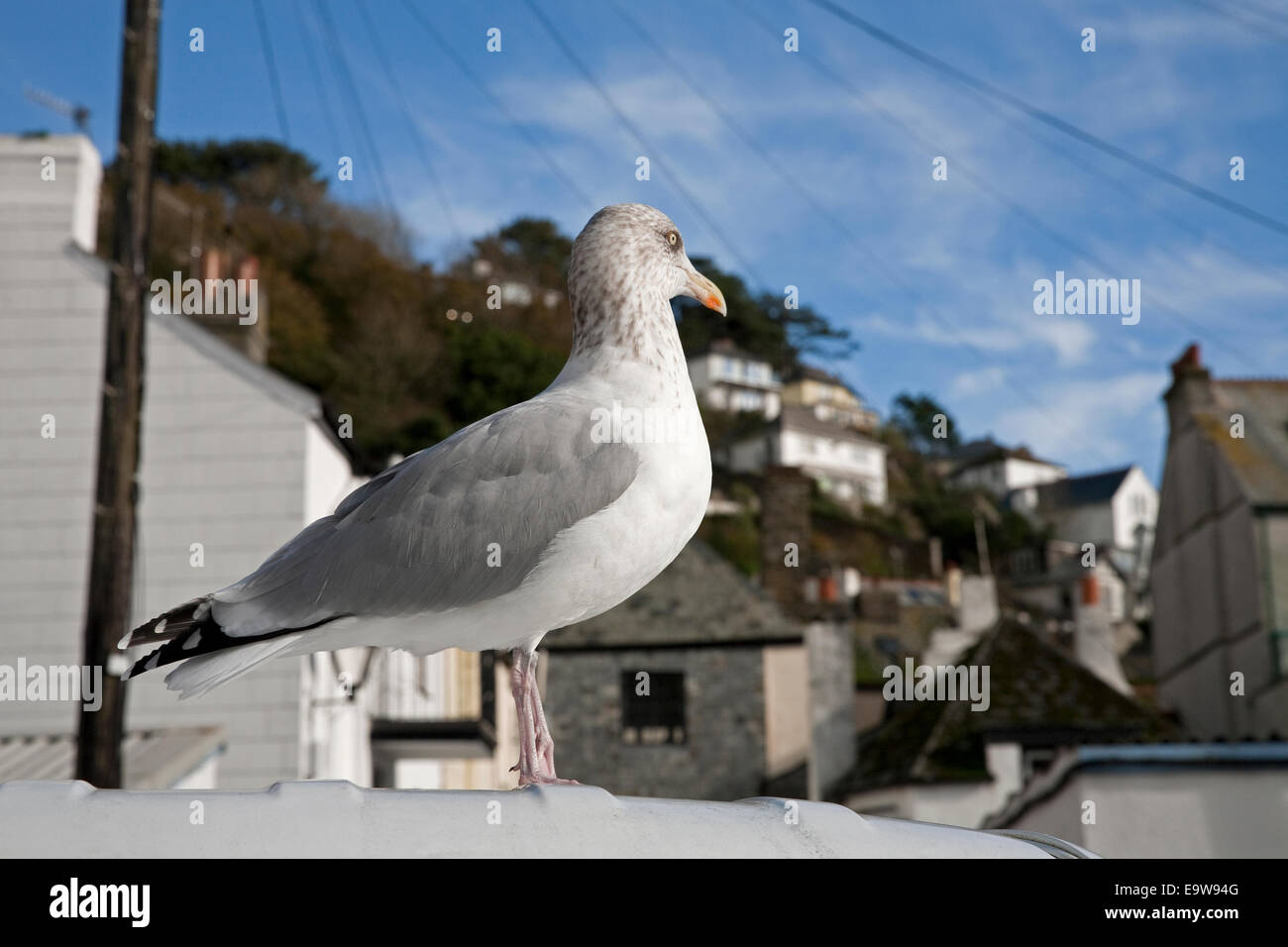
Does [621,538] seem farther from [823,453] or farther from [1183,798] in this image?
[823,453]

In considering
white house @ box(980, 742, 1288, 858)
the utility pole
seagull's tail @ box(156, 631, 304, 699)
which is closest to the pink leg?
seagull's tail @ box(156, 631, 304, 699)

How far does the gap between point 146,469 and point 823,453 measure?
84744 mm

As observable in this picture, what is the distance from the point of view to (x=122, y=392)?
8.45 meters

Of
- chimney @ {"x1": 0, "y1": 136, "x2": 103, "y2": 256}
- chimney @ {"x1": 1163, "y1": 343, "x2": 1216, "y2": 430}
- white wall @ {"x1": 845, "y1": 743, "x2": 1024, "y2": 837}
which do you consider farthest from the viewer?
chimney @ {"x1": 1163, "y1": 343, "x2": 1216, "y2": 430}

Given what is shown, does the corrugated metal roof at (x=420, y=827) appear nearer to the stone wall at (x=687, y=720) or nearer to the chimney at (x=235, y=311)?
the chimney at (x=235, y=311)

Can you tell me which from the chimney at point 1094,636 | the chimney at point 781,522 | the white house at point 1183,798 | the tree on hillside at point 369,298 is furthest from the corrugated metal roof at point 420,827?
the tree on hillside at point 369,298

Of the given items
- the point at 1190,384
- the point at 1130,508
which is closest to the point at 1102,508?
the point at 1130,508

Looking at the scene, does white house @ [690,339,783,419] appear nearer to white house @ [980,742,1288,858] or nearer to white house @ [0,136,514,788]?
white house @ [0,136,514,788]

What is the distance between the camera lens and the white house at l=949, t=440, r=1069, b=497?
10962cm

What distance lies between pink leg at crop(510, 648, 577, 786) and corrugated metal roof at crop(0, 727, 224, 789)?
25.0 ft

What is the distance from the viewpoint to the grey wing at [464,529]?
10.5ft

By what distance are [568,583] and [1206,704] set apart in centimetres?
2271

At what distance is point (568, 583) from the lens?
3.15m
